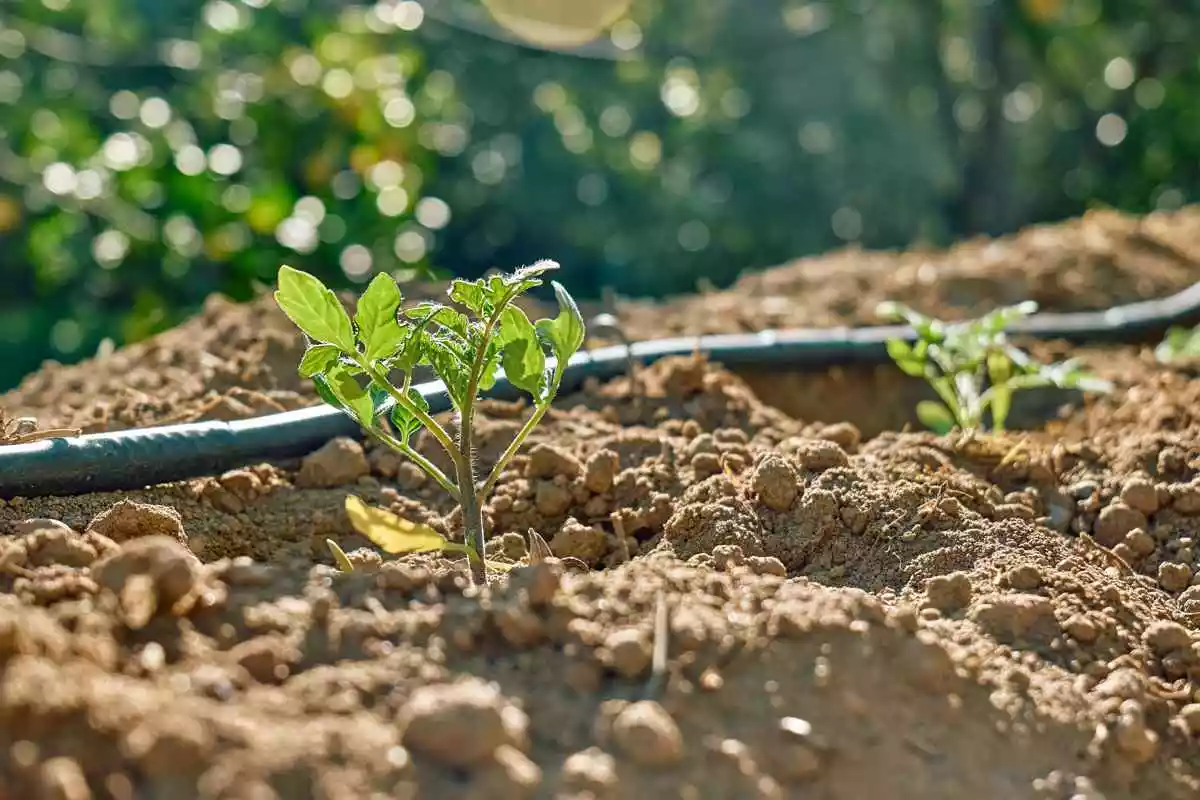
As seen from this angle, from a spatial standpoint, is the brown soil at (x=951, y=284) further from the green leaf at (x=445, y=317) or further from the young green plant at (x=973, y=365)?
the green leaf at (x=445, y=317)

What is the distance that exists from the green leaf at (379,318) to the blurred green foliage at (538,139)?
2.42m

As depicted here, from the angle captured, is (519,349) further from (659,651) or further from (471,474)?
(659,651)

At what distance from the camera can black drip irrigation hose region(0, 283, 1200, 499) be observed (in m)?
1.79

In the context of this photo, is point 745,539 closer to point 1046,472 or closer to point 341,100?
point 1046,472

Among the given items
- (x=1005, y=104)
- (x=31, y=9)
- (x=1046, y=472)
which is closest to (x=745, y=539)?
(x=1046, y=472)

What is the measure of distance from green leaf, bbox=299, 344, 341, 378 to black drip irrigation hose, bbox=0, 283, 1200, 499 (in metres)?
0.45

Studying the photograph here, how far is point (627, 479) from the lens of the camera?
6.36 ft

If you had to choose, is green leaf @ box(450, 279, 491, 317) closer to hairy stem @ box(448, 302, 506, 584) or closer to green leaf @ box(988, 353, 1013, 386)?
hairy stem @ box(448, 302, 506, 584)

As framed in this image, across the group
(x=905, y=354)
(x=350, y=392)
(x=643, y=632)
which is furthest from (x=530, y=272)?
(x=905, y=354)

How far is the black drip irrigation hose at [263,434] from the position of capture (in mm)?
1789

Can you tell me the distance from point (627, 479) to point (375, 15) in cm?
407

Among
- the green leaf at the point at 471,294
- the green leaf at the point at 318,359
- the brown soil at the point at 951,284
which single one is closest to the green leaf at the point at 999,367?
the brown soil at the point at 951,284

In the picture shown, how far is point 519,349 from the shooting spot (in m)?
1.55

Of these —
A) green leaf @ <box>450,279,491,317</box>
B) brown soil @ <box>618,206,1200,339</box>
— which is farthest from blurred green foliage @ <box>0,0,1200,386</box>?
green leaf @ <box>450,279,491,317</box>
